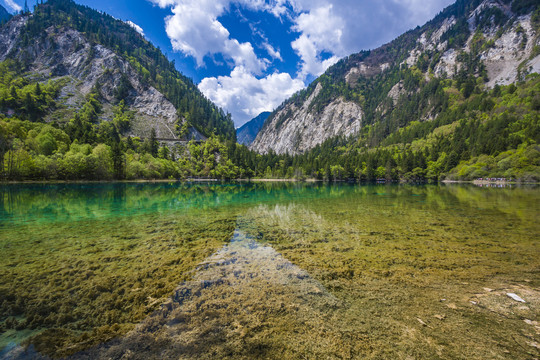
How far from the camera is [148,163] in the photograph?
315 ft

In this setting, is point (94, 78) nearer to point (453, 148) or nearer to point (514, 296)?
point (514, 296)

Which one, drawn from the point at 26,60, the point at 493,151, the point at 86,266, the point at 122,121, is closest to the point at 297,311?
the point at 86,266

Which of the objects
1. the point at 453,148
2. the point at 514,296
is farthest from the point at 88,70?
the point at 453,148

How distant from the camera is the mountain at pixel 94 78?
13675 cm

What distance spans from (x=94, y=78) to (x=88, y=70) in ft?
34.7

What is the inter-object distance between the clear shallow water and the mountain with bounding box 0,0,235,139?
146 m

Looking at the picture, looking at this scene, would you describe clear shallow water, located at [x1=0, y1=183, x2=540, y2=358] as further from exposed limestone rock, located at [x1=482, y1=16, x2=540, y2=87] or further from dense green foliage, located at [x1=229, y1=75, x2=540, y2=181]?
exposed limestone rock, located at [x1=482, y1=16, x2=540, y2=87]

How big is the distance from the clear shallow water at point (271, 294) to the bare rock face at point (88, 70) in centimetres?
14873

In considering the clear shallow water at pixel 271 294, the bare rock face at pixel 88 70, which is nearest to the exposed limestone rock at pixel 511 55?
the clear shallow water at pixel 271 294

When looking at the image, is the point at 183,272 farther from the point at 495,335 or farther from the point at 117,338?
the point at 495,335

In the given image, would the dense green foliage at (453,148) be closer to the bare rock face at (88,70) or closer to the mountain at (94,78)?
the mountain at (94,78)

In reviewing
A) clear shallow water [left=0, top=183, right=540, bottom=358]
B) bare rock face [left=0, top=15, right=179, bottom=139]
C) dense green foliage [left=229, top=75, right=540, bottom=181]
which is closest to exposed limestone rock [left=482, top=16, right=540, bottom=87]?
dense green foliage [left=229, top=75, right=540, bottom=181]

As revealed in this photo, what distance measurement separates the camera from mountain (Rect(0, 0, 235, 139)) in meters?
137

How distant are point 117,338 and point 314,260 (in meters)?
6.56
